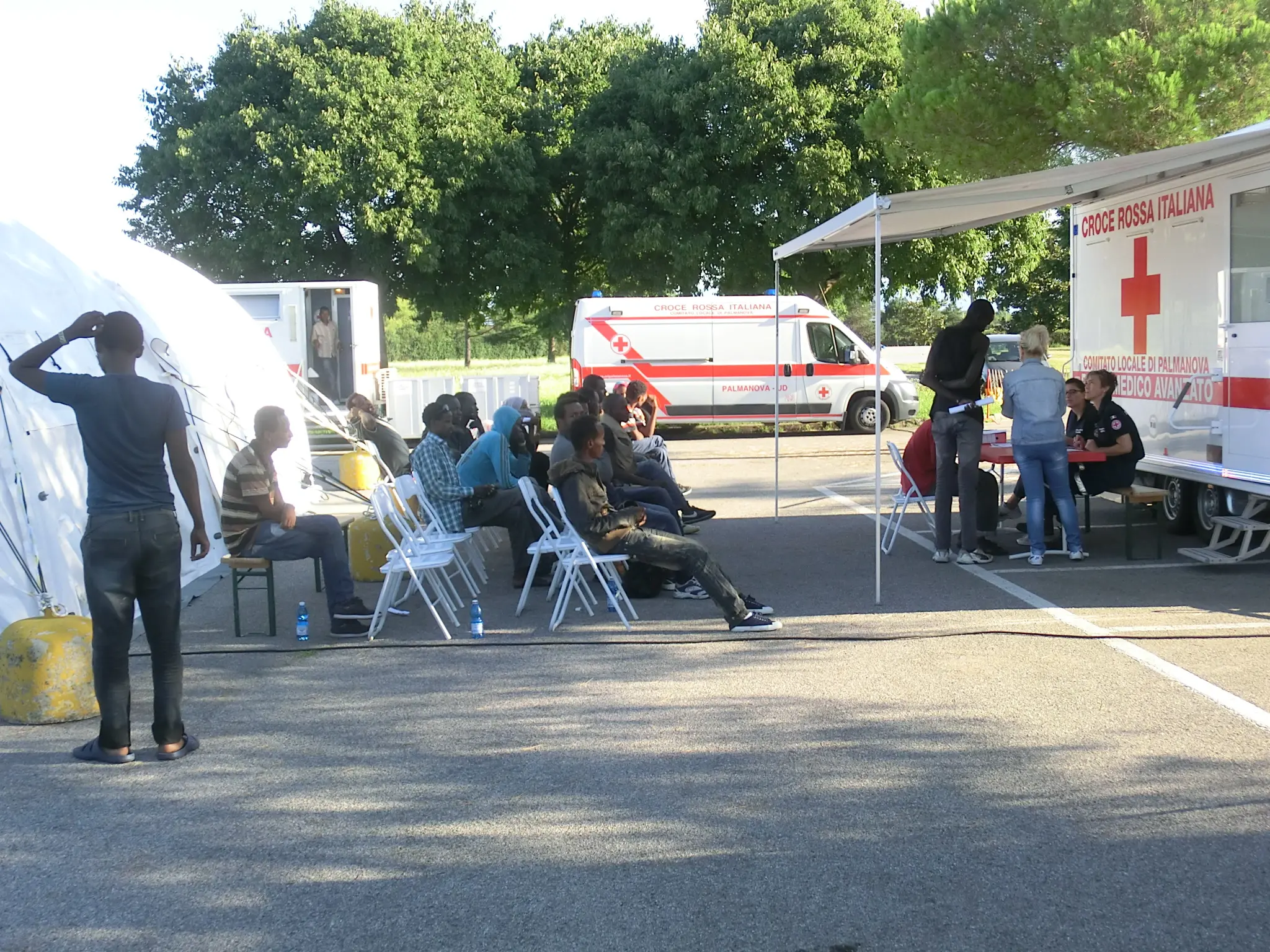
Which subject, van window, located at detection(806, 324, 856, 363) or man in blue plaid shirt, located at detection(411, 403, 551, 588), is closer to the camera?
man in blue plaid shirt, located at detection(411, 403, 551, 588)

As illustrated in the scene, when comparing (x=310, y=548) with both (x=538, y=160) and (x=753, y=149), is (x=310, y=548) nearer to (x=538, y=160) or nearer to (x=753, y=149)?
(x=753, y=149)

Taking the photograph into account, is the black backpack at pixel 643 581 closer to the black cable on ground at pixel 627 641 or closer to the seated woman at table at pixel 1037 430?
the black cable on ground at pixel 627 641

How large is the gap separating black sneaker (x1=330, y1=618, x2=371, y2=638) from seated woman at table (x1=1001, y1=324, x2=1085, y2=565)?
475 cm

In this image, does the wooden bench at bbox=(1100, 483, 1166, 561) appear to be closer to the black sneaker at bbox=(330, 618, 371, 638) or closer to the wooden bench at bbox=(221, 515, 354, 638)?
the black sneaker at bbox=(330, 618, 371, 638)

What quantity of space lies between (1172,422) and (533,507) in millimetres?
4928

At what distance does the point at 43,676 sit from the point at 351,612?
6.60 feet

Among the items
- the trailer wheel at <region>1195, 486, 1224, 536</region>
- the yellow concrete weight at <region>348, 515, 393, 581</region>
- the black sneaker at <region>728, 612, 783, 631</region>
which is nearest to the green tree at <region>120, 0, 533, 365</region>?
the yellow concrete weight at <region>348, 515, 393, 581</region>

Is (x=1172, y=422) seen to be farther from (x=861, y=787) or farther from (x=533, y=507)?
(x=861, y=787)

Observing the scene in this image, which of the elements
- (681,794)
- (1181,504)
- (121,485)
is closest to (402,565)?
(121,485)

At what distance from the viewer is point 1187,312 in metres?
9.23

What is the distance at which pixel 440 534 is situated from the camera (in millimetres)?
8453

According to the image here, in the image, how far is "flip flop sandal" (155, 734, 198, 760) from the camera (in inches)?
208

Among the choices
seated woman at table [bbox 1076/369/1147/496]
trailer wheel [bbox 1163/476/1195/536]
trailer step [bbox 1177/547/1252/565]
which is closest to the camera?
trailer step [bbox 1177/547/1252/565]

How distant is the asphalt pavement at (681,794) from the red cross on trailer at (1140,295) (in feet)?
9.31
